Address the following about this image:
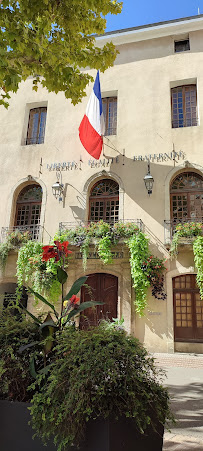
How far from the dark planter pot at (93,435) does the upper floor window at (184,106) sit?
1220 centimetres

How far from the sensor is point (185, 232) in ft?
35.7

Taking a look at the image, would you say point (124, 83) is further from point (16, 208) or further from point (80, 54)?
point (80, 54)

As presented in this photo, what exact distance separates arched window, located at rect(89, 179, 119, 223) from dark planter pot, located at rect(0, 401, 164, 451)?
10.3 meters

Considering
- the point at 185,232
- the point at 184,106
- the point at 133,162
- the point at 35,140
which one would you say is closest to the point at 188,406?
the point at 185,232

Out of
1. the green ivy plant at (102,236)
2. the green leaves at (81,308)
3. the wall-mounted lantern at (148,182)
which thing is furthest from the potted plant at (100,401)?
the wall-mounted lantern at (148,182)

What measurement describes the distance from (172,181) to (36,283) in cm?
625

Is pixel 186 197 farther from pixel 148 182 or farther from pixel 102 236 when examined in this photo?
pixel 102 236

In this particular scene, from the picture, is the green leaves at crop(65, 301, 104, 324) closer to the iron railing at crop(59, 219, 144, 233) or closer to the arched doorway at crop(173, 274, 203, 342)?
the arched doorway at crop(173, 274, 203, 342)

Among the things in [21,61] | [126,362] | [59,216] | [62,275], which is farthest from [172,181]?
[126,362]

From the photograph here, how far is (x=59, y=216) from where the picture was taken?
42.3 ft

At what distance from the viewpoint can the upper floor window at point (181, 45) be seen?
13617 millimetres

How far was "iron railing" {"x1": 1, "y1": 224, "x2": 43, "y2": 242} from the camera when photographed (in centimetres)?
1277

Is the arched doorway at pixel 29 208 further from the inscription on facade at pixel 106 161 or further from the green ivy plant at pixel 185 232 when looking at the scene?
the green ivy plant at pixel 185 232

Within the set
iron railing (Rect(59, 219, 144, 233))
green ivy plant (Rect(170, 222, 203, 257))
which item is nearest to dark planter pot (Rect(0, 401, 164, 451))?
green ivy plant (Rect(170, 222, 203, 257))
